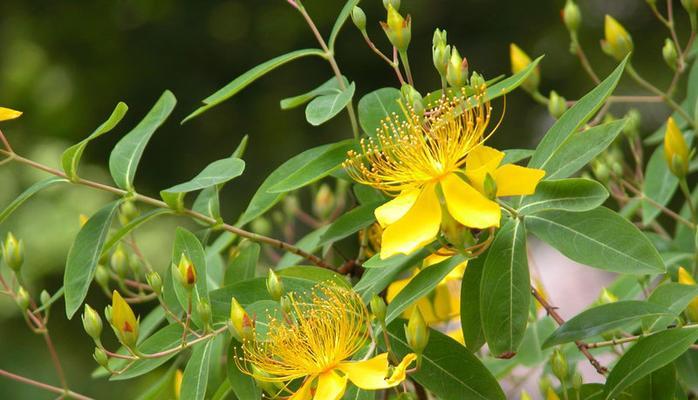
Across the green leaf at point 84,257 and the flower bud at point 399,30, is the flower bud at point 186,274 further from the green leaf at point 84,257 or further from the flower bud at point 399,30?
the flower bud at point 399,30

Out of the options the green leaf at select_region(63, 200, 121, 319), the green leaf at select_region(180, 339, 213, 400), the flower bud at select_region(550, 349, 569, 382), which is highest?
the green leaf at select_region(63, 200, 121, 319)

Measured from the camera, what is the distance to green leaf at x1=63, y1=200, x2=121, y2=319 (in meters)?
1.28

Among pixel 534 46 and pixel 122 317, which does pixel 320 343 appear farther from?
pixel 534 46

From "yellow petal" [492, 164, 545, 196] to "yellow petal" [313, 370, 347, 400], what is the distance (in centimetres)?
25

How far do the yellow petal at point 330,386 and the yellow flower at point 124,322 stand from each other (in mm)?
225

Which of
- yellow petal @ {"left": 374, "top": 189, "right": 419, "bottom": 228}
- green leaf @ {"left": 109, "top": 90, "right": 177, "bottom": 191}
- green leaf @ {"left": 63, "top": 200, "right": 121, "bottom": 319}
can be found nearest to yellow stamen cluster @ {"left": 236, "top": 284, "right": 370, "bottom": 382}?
yellow petal @ {"left": 374, "top": 189, "right": 419, "bottom": 228}

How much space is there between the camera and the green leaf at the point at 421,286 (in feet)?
3.88

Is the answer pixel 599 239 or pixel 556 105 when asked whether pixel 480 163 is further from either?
pixel 556 105

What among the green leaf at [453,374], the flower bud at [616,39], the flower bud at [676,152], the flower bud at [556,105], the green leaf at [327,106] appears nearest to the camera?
the green leaf at [453,374]

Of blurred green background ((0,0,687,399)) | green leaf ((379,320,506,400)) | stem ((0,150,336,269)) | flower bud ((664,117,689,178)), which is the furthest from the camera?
blurred green background ((0,0,687,399))

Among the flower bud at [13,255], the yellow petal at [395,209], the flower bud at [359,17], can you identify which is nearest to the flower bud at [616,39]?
the flower bud at [359,17]

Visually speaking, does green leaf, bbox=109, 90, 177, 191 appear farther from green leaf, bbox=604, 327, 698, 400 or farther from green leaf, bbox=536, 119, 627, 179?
green leaf, bbox=604, 327, 698, 400

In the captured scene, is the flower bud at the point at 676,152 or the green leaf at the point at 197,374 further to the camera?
the flower bud at the point at 676,152

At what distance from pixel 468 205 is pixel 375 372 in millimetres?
192
